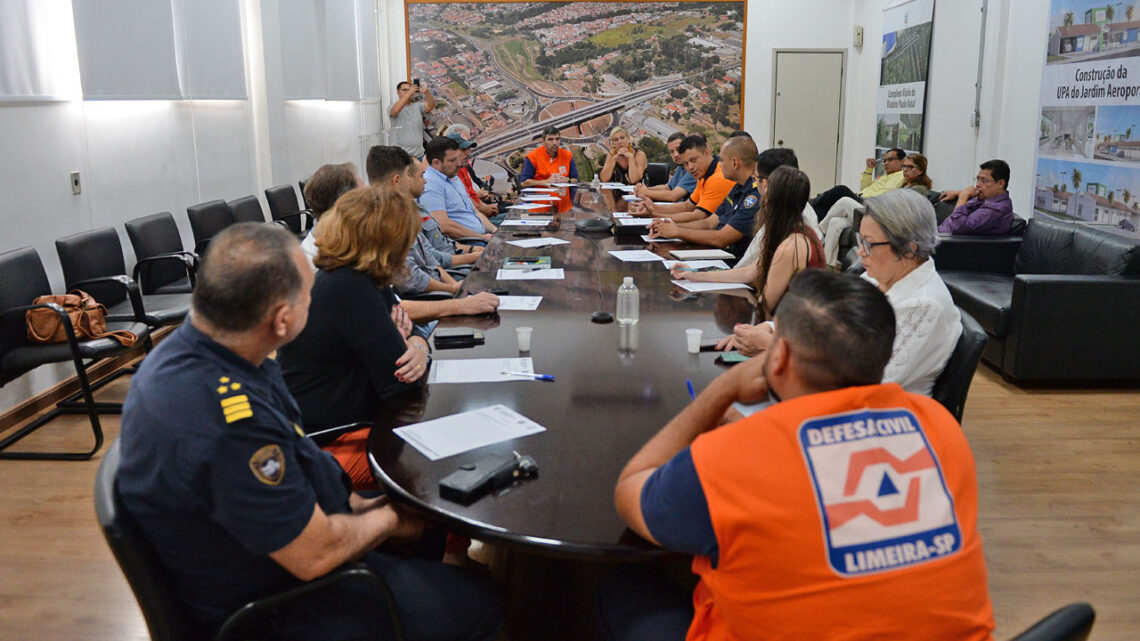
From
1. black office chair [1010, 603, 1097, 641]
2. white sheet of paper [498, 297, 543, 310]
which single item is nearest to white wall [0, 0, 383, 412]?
white sheet of paper [498, 297, 543, 310]

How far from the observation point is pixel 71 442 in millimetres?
3947

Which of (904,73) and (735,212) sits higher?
(904,73)

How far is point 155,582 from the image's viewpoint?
4.70 ft

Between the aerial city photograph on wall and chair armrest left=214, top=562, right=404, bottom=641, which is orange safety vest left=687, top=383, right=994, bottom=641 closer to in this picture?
chair armrest left=214, top=562, right=404, bottom=641

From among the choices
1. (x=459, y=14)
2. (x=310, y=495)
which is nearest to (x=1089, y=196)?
(x=310, y=495)

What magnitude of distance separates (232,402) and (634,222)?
172 inches

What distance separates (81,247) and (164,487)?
3387 mm

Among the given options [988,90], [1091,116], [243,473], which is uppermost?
[988,90]

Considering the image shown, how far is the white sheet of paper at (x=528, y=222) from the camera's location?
5.67m

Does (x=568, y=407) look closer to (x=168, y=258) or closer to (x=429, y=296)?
(x=429, y=296)

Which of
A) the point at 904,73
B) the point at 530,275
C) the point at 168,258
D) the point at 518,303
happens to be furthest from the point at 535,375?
the point at 904,73

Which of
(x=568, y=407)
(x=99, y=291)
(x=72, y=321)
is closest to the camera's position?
(x=568, y=407)

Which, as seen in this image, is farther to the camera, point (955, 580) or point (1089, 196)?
point (1089, 196)

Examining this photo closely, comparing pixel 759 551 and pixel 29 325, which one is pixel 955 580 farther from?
pixel 29 325
